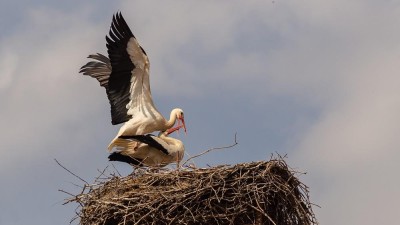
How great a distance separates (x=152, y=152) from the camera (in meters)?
15.0

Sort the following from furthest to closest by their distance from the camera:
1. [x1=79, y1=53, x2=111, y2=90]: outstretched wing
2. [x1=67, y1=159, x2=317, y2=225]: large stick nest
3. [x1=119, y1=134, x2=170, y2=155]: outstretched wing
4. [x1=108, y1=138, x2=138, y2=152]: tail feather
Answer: [x1=79, y1=53, x2=111, y2=90]: outstretched wing
[x1=108, y1=138, x2=138, y2=152]: tail feather
[x1=119, y1=134, x2=170, y2=155]: outstretched wing
[x1=67, y1=159, x2=317, y2=225]: large stick nest

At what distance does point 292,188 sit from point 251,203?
1.96 feet

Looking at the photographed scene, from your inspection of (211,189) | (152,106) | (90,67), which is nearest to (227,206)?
(211,189)

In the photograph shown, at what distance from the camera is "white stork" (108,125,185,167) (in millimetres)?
14836

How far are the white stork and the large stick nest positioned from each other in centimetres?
185

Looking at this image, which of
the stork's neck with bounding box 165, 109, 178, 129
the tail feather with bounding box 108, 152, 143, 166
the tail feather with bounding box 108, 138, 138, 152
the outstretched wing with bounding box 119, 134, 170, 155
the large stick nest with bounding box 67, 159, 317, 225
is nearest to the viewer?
the large stick nest with bounding box 67, 159, 317, 225

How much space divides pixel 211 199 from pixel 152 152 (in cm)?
279

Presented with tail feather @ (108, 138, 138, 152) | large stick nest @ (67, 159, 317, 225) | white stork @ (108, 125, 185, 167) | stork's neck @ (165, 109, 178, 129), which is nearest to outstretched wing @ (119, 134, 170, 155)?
white stork @ (108, 125, 185, 167)

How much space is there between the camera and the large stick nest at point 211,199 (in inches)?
487

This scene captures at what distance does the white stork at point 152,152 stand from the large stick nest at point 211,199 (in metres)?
Result: 1.85

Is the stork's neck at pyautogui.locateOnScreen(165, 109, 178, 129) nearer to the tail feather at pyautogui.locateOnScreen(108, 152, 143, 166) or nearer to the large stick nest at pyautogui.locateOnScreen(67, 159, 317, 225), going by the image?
the tail feather at pyautogui.locateOnScreen(108, 152, 143, 166)

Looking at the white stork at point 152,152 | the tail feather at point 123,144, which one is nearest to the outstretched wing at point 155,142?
the white stork at point 152,152

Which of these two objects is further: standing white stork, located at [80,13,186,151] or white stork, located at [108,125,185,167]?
standing white stork, located at [80,13,186,151]

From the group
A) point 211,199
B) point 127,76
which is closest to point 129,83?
point 127,76
